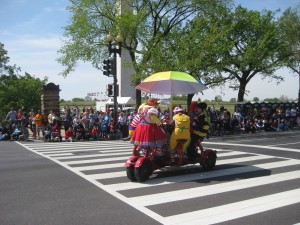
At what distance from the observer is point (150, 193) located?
7.20 metres

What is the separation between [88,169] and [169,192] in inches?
130

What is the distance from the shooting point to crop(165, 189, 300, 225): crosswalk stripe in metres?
5.55

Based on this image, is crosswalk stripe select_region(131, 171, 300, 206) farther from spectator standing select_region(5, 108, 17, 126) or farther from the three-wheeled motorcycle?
spectator standing select_region(5, 108, 17, 126)

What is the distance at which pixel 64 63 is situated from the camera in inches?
1205

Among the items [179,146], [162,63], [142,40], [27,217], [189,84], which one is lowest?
[27,217]

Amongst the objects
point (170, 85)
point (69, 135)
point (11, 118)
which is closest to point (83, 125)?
point (69, 135)

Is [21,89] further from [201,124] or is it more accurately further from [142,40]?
[201,124]

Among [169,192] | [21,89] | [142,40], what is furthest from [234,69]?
[169,192]

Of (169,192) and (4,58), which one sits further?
(4,58)

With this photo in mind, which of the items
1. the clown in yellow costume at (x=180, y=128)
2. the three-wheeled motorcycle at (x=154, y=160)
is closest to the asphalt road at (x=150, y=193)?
the three-wheeled motorcycle at (x=154, y=160)

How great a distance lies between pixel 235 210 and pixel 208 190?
1408 millimetres

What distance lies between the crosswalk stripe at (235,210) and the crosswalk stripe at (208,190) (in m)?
0.82

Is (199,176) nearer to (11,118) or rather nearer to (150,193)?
(150,193)

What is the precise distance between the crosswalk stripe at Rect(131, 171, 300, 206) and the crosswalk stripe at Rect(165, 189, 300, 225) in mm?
816
